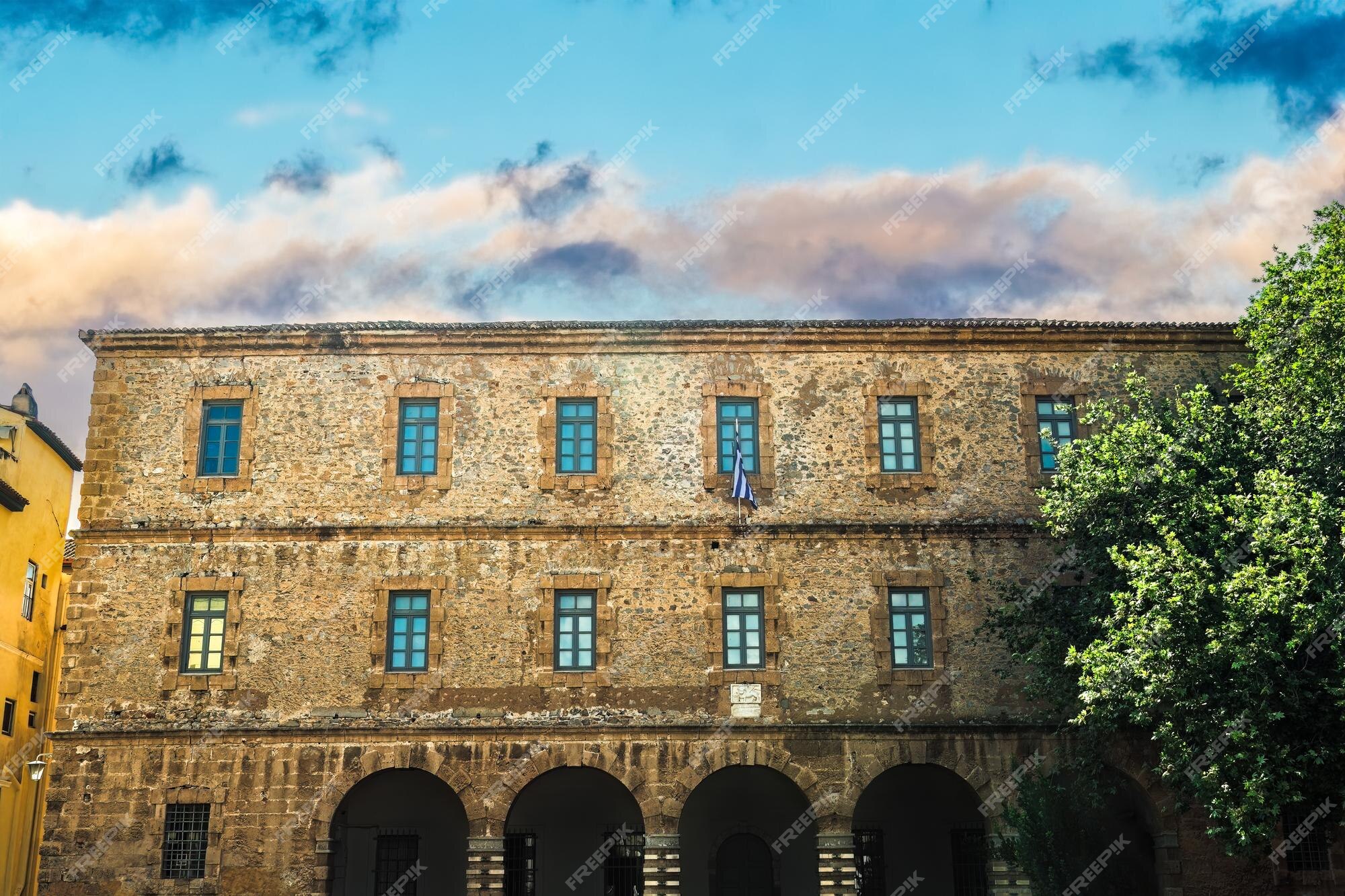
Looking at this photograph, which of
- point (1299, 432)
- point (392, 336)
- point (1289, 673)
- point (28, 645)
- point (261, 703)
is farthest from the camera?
point (28, 645)

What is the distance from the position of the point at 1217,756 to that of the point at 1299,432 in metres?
5.28

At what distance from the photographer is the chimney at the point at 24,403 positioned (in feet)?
110

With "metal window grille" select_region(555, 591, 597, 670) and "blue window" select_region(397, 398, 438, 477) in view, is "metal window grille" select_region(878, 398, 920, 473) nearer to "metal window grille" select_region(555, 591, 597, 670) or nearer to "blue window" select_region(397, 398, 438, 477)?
"metal window grille" select_region(555, 591, 597, 670)

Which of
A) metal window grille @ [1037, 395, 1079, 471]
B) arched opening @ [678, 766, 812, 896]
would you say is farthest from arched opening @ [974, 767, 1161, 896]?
Result: metal window grille @ [1037, 395, 1079, 471]

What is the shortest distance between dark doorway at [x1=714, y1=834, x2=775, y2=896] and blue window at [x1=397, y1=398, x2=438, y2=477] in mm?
9922

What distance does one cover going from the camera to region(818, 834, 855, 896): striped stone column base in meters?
25.1

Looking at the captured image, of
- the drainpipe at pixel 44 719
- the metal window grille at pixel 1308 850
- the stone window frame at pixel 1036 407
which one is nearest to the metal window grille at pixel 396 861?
the drainpipe at pixel 44 719

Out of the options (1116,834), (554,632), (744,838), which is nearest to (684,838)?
(744,838)

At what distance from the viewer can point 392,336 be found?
27750mm

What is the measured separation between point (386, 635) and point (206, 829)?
4.66 meters

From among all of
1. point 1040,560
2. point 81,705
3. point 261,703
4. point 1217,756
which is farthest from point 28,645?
point 1217,756

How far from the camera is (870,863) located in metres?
29.2

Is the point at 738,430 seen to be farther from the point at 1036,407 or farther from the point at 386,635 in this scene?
the point at 386,635

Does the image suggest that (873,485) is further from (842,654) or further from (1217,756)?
(1217,756)
